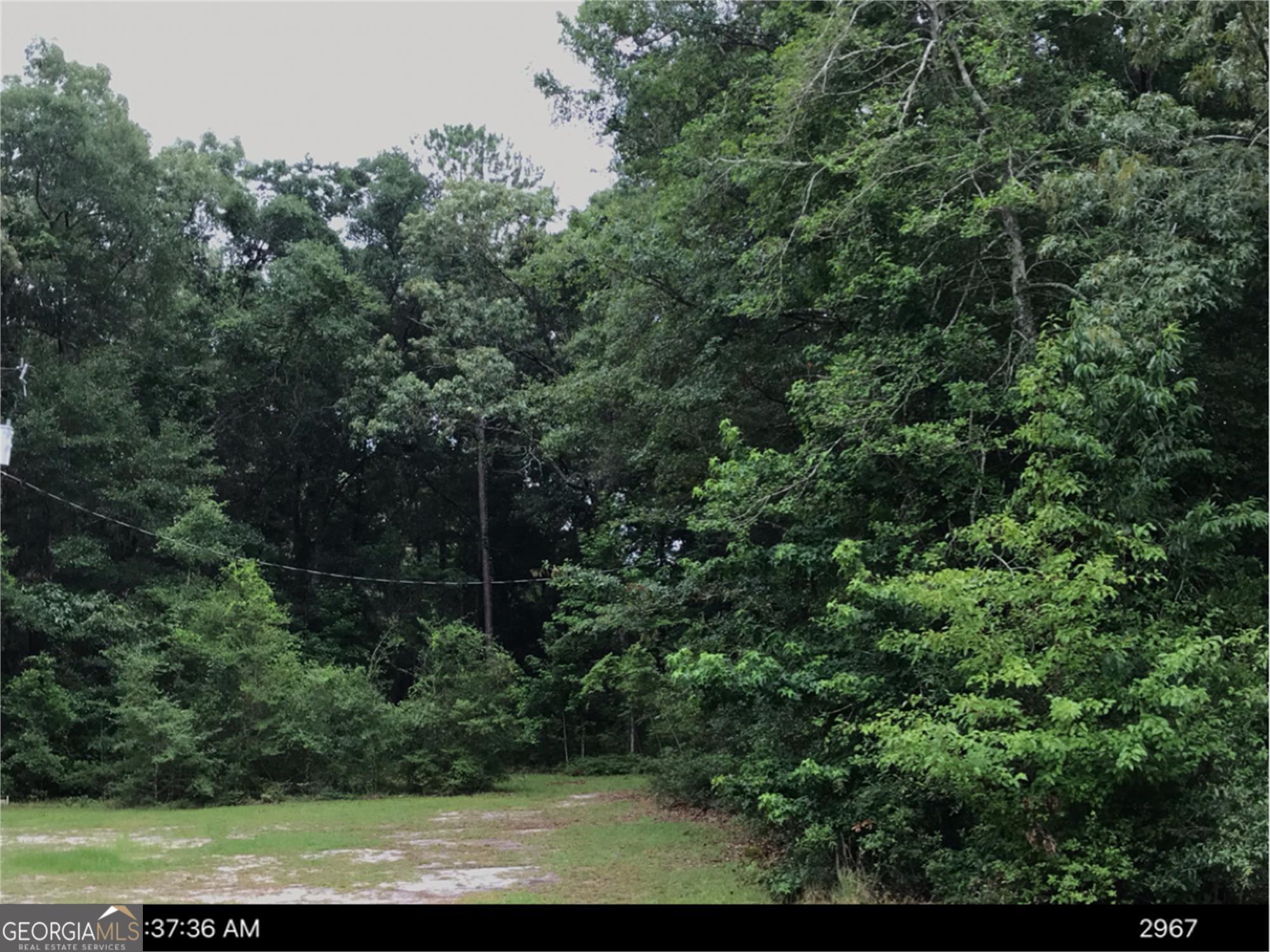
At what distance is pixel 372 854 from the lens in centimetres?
1047

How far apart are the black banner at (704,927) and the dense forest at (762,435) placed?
11.9 inches

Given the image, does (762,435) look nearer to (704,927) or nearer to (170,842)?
(704,927)

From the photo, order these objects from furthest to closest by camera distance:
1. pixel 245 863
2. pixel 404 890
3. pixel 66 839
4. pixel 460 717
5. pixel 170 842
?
pixel 460 717 < pixel 66 839 < pixel 170 842 < pixel 245 863 < pixel 404 890

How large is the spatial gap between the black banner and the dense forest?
0.99 ft

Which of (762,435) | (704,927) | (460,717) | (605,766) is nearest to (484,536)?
(605,766)

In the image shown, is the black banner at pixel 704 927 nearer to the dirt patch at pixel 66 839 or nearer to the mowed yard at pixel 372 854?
the mowed yard at pixel 372 854

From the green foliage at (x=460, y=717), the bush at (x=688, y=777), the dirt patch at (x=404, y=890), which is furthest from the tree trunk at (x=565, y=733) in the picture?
the dirt patch at (x=404, y=890)

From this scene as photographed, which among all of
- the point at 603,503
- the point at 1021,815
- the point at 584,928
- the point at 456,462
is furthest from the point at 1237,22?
the point at 456,462

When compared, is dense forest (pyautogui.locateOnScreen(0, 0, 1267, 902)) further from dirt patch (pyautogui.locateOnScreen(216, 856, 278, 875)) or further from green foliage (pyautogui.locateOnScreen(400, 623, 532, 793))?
dirt patch (pyautogui.locateOnScreen(216, 856, 278, 875))

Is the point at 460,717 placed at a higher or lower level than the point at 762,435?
lower

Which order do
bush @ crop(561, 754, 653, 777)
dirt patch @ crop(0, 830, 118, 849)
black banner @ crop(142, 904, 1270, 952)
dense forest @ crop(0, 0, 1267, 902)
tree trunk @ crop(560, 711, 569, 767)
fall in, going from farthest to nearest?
tree trunk @ crop(560, 711, 569, 767), bush @ crop(561, 754, 653, 777), dirt patch @ crop(0, 830, 118, 849), dense forest @ crop(0, 0, 1267, 902), black banner @ crop(142, 904, 1270, 952)

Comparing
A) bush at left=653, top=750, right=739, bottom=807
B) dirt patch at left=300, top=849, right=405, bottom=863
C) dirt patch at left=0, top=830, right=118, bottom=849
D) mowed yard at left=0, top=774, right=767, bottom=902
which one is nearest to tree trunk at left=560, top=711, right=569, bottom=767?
mowed yard at left=0, top=774, right=767, bottom=902

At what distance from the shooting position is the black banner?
620cm

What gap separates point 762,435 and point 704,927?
6185mm
